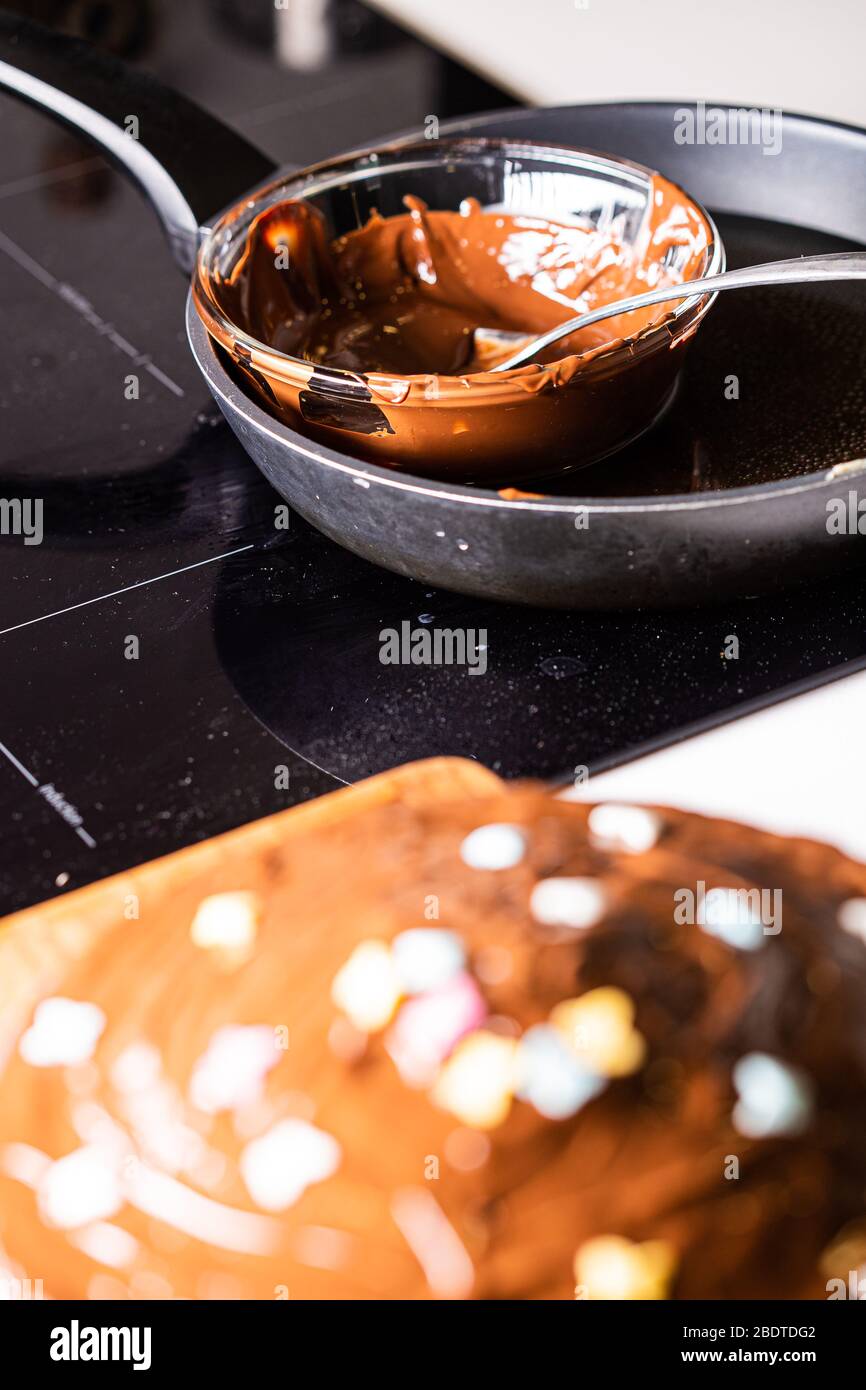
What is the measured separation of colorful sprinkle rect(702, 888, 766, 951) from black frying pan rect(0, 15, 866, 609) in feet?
0.59

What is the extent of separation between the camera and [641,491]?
0.59m

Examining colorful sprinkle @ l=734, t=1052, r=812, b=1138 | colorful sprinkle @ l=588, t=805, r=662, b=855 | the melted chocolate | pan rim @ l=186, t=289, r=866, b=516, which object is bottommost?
colorful sprinkle @ l=734, t=1052, r=812, b=1138

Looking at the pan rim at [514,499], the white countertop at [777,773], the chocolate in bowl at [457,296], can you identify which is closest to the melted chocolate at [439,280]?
the chocolate in bowl at [457,296]

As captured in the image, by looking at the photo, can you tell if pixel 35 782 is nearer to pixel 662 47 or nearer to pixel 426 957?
pixel 426 957

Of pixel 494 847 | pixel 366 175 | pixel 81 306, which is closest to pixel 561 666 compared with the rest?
pixel 494 847

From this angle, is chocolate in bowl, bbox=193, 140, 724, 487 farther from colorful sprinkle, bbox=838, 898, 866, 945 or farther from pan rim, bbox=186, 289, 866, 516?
colorful sprinkle, bbox=838, 898, 866, 945

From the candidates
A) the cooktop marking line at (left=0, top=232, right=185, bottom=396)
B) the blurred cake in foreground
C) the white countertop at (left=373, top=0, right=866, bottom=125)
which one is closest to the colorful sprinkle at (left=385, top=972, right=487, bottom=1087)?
the blurred cake in foreground

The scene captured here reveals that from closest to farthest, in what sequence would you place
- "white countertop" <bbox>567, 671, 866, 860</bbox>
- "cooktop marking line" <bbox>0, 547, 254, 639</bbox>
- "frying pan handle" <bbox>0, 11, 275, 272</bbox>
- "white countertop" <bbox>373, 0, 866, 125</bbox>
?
"white countertop" <bbox>567, 671, 866, 860</bbox> < "cooktop marking line" <bbox>0, 547, 254, 639</bbox> < "frying pan handle" <bbox>0, 11, 275, 272</bbox> < "white countertop" <bbox>373, 0, 866, 125</bbox>

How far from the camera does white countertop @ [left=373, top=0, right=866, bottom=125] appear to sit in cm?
100

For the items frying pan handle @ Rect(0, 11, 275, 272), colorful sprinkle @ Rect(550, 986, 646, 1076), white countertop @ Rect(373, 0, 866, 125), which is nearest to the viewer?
colorful sprinkle @ Rect(550, 986, 646, 1076)

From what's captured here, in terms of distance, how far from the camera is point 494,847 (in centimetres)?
38

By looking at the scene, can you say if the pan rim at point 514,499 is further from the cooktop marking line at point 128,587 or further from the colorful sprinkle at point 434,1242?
the colorful sprinkle at point 434,1242

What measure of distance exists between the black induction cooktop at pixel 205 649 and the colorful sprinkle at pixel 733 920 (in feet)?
0.48
